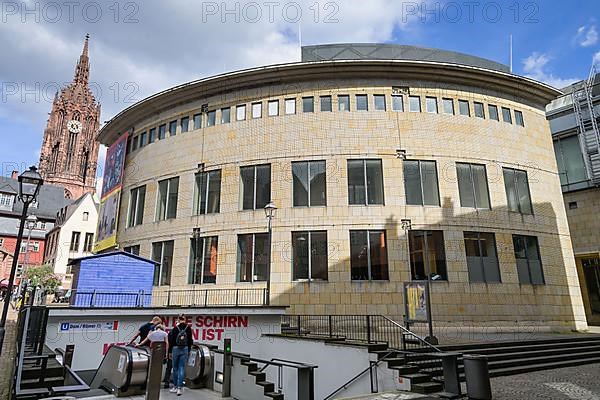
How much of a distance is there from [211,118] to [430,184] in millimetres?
14128

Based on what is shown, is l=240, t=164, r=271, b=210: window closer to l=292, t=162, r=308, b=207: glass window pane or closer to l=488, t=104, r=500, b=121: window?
l=292, t=162, r=308, b=207: glass window pane

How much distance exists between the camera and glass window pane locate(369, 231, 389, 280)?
19156mm

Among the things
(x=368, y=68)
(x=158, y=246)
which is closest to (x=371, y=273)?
(x=368, y=68)

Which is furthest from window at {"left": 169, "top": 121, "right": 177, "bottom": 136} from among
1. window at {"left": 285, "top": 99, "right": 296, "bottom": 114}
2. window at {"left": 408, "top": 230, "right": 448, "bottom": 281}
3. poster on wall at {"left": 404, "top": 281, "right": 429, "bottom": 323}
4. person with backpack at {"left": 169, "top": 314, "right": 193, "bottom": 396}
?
poster on wall at {"left": 404, "top": 281, "right": 429, "bottom": 323}

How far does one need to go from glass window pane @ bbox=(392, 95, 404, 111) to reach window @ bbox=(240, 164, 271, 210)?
26.7 ft

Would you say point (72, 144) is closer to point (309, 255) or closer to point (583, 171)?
point (309, 255)

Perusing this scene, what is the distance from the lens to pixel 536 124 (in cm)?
2370

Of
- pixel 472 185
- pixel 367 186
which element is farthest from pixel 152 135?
pixel 472 185

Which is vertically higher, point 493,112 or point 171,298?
point 493,112

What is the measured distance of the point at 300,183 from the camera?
21.0 meters

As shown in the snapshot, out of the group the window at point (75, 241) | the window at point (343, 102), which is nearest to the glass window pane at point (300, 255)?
the window at point (343, 102)

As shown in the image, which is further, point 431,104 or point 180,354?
point 431,104

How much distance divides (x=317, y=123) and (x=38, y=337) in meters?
16.3

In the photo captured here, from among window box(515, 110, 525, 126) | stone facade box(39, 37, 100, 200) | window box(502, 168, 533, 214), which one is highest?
stone facade box(39, 37, 100, 200)
